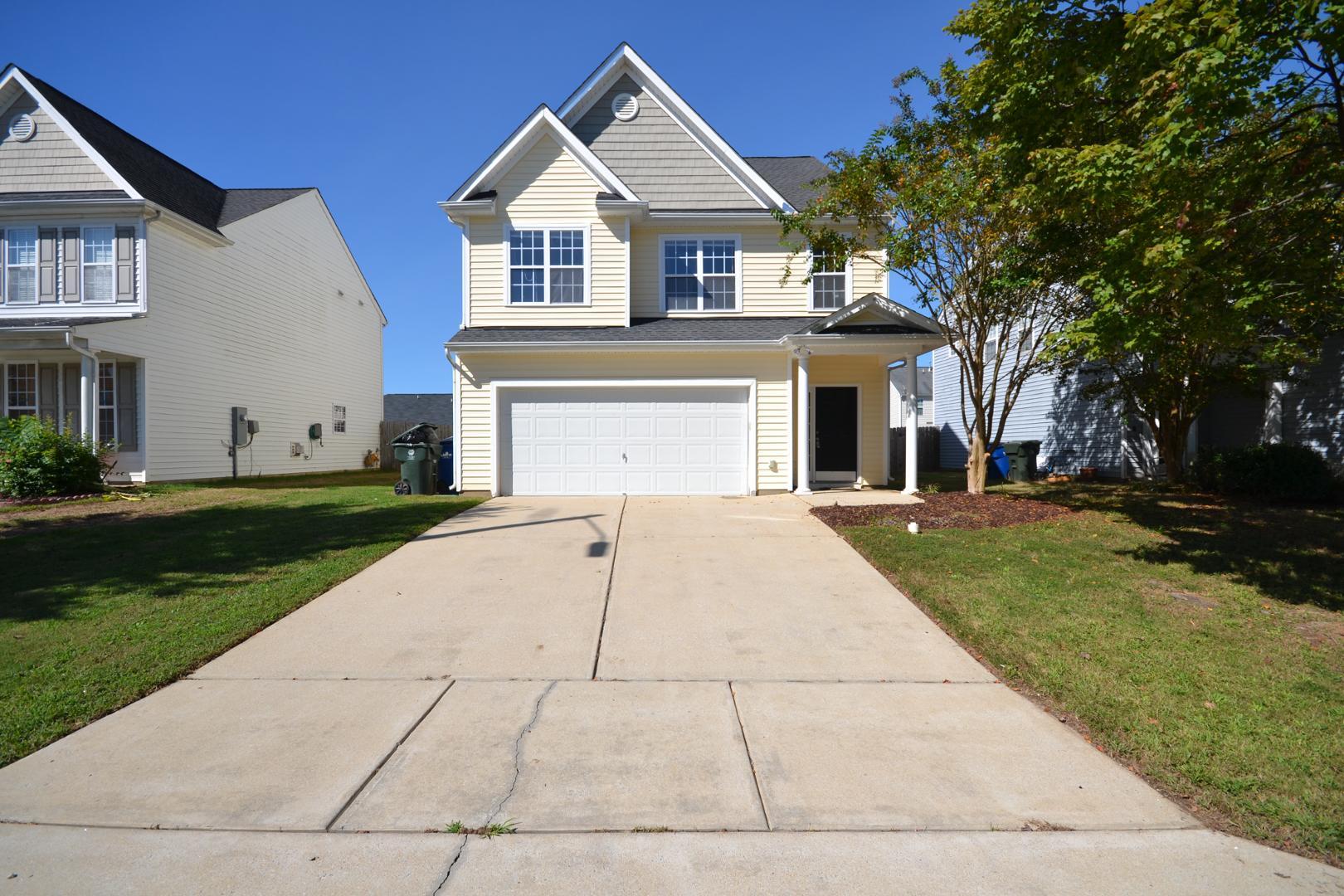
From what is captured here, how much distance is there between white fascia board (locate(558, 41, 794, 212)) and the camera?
621 inches

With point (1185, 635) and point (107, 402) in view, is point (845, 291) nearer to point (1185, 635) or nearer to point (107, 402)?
point (1185, 635)

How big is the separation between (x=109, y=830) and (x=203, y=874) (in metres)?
0.72

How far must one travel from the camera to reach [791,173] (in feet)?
61.1

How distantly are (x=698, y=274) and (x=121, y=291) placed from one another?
13.1 meters

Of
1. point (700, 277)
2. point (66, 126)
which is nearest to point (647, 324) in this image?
point (700, 277)

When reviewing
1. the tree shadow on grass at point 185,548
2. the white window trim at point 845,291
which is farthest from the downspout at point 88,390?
the white window trim at point 845,291

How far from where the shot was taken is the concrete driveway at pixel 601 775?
3.06 meters

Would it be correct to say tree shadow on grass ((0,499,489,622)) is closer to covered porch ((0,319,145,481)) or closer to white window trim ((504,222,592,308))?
white window trim ((504,222,592,308))

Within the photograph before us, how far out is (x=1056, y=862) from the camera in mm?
3125

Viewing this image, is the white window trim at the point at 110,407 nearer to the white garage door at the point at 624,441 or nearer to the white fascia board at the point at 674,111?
the white garage door at the point at 624,441

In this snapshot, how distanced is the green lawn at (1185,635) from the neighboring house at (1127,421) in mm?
3358

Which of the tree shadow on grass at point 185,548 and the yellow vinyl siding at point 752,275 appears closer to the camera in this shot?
the tree shadow on grass at point 185,548

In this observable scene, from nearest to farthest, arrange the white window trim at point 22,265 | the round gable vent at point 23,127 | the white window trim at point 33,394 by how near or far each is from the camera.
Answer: the white window trim at point 22,265 < the round gable vent at point 23,127 < the white window trim at point 33,394

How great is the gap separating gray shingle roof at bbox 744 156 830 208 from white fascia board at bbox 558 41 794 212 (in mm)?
1199
